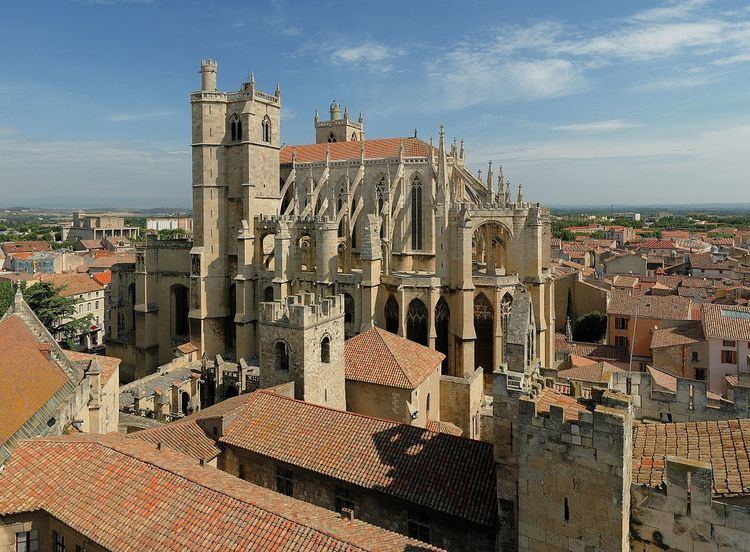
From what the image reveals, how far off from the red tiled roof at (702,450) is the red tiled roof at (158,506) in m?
5.40

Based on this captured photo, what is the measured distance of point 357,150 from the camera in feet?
161

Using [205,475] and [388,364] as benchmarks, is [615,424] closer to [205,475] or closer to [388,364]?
[205,475]

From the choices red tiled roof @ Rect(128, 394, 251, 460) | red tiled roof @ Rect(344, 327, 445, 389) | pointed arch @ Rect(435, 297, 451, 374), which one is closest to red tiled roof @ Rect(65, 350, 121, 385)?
red tiled roof @ Rect(128, 394, 251, 460)

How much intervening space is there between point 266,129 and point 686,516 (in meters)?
40.4

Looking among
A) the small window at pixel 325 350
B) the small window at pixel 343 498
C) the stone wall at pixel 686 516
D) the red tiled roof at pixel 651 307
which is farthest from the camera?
the red tiled roof at pixel 651 307

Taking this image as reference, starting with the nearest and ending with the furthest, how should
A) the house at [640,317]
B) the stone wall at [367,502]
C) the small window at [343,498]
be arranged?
the stone wall at [367,502], the small window at [343,498], the house at [640,317]

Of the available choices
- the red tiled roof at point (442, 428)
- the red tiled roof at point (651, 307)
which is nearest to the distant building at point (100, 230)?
the red tiled roof at point (651, 307)

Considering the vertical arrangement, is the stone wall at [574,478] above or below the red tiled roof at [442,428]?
above

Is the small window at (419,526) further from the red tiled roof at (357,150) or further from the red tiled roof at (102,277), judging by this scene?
the red tiled roof at (102,277)

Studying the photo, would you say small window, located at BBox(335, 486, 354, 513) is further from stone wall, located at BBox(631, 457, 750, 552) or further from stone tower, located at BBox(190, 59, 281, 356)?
stone tower, located at BBox(190, 59, 281, 356)

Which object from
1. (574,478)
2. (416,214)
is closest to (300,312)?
(574,478)

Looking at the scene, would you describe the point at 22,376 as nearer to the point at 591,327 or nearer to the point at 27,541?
the point at 27,541

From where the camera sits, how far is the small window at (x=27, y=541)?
43.8 ft

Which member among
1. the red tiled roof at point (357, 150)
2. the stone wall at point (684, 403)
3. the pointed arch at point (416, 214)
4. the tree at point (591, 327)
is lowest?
the tree at point (591, 327)
